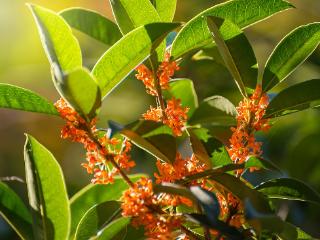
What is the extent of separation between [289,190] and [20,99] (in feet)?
2.09

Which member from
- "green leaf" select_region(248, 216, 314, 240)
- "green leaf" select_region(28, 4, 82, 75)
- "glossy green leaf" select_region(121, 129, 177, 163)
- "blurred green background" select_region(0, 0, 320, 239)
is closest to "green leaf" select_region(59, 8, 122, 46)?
"blurred green background" select_region(0, 0, 320, 239)

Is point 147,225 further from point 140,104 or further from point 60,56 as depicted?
point 140,104

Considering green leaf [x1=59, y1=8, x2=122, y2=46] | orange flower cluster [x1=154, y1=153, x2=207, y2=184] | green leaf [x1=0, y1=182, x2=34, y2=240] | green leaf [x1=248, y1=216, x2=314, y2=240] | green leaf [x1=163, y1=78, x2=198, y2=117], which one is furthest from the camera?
green leaf [x1=163, y1=78, x2=198, y2=117]

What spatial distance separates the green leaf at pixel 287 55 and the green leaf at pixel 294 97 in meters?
0.05

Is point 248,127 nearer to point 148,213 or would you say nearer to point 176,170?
point 176,170

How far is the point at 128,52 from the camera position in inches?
52.9

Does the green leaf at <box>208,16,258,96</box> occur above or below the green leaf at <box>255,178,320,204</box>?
above

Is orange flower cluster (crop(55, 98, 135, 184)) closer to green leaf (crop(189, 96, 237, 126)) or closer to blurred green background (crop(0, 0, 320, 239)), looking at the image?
green leaf (crop(189, 96, 237, 126))

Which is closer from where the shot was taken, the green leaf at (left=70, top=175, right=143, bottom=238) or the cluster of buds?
A: the cluster of buds

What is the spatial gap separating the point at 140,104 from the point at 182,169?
7.19 ft

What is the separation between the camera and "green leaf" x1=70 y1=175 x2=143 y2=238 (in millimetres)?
1724

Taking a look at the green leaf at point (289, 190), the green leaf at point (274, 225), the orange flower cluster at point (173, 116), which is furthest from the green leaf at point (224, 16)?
the green leaf at point (274, 225)

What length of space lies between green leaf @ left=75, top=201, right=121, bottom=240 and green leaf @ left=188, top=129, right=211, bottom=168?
0.23 m

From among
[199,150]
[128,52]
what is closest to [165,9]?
[128,52]
